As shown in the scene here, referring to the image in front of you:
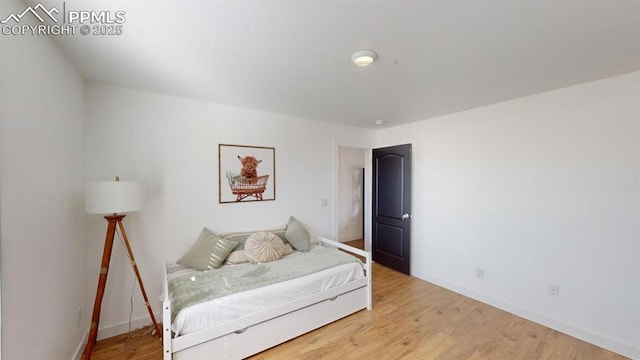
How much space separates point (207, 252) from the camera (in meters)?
2.49

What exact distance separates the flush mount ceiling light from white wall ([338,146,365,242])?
3747mm

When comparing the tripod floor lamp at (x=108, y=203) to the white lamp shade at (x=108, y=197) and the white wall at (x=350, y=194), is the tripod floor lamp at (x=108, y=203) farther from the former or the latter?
the white wall at (x=350, y=194)

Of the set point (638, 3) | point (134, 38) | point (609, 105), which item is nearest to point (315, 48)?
point (134, 38)

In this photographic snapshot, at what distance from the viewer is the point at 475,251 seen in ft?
9.84

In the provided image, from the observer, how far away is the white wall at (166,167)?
2.24m

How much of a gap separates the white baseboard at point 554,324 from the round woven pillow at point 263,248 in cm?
234

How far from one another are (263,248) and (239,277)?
0.48m

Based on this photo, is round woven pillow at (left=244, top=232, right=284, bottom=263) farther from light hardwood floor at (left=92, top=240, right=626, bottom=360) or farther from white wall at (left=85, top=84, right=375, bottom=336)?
Result: light hardwood floor at (left=92, top=240, right=626, bottom=360)

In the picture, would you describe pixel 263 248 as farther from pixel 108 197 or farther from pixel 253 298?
pixel 108 197

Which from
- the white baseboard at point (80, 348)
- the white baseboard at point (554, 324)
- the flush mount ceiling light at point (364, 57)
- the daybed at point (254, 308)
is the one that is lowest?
the white baseboard at point (554, 324)

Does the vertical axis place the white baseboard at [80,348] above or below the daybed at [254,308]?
below

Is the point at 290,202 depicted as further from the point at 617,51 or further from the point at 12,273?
the point at 617,51

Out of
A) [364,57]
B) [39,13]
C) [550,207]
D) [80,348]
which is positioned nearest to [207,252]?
[80,348]

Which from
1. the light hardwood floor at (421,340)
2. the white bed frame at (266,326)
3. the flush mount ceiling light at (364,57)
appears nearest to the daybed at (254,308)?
the white bed frame at (266,326)
